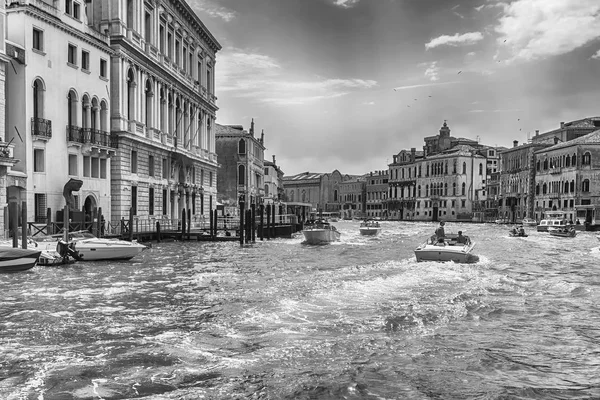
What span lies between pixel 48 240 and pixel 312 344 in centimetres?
1425

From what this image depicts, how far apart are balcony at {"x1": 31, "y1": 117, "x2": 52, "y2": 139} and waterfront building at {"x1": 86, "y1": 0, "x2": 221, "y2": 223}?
216 inches

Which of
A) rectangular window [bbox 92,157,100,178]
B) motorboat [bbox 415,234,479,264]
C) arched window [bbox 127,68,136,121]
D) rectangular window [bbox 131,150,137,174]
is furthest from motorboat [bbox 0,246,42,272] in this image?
arched window [bbox 127,68,136,121]

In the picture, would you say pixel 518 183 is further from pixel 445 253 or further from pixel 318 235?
pixel 445 253

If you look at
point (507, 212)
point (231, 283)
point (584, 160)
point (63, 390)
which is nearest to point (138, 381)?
point (63, 390)

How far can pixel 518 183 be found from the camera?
7756 centimetres

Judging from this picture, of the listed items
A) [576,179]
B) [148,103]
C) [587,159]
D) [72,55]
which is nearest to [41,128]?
[72,55]

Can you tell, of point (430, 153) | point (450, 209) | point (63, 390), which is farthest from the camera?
point (430, 153)

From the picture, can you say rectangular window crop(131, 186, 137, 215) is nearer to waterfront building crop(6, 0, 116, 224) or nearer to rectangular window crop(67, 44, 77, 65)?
waterfront building crop(6, 0, 116, 224)

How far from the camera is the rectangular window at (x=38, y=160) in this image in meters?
24.7

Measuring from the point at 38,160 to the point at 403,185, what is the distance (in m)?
84.6

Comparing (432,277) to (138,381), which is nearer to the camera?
(138,381)

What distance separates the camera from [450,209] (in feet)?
308

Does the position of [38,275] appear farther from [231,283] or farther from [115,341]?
[115,341]

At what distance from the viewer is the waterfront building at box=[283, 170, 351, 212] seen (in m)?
128
